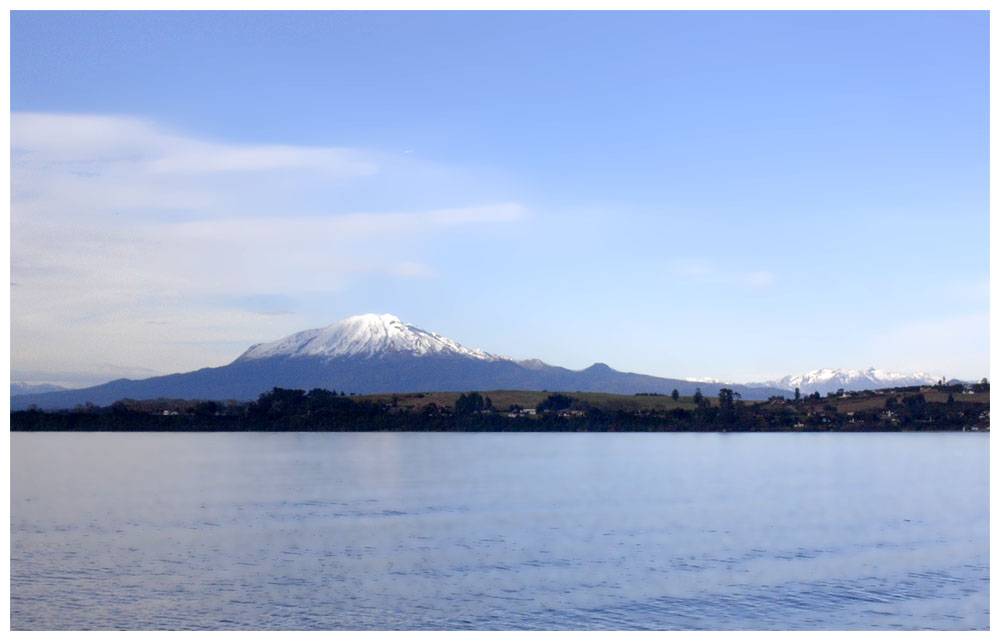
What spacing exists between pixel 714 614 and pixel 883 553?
1171 cm

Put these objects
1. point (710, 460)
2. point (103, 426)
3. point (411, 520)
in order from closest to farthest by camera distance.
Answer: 1. point (411, 520)
2. point (710, 460)
3. point (103, 426)

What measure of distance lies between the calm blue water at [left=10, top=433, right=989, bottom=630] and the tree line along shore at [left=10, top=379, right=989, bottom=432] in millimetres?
120083

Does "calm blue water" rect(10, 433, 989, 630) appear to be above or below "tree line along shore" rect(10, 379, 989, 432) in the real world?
below

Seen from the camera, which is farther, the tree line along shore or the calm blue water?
the tree line along shore

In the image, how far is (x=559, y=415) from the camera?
629 ft

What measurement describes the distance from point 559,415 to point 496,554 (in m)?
159

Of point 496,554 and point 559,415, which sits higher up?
point 559,415

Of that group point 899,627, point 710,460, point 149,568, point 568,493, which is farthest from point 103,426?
point 899,627

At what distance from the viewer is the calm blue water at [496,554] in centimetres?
2486

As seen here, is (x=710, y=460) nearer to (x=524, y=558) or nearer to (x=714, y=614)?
(x=524, y=558)

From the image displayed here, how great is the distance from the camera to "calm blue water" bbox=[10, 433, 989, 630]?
979 inches

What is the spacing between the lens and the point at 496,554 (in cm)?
3300

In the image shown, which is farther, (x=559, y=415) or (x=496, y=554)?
(x=559, y=415)

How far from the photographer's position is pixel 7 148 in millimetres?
20703
